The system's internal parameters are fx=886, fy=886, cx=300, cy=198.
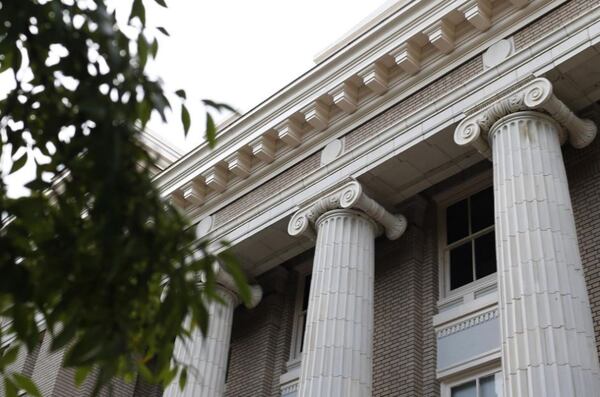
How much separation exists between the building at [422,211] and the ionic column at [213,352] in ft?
0.15

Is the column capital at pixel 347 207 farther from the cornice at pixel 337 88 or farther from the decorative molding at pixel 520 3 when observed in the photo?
the decorative molding at pixel 520 3

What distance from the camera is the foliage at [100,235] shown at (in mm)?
3900

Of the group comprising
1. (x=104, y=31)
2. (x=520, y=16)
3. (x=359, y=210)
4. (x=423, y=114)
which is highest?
(x=520, y=16)

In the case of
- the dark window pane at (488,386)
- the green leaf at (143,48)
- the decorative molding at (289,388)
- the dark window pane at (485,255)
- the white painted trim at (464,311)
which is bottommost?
the green leaf at (143,48)

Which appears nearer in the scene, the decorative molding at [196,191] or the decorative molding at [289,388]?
the decorative molding at [289,388]

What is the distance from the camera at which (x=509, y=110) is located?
13.7 meters

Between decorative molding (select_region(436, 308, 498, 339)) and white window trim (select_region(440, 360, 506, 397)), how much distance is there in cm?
80

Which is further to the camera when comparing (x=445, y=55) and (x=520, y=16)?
(x=445, y=55)

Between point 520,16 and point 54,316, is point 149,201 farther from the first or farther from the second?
point 520,16

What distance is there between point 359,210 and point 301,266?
3.60m

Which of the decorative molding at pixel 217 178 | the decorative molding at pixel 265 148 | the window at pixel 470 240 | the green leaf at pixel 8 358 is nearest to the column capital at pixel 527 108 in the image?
the window at pixel 470 240

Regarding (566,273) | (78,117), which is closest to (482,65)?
(566,273)

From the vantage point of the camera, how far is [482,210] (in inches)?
630

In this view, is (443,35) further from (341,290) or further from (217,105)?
(217,105)
